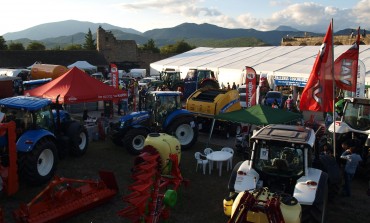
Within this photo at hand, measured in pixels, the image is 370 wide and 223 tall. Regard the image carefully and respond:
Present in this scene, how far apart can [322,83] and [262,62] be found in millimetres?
15343

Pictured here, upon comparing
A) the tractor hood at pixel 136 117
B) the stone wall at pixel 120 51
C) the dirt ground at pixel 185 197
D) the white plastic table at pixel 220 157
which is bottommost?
the dirt ground at pixel 185 197

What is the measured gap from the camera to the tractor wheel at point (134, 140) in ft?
33.6

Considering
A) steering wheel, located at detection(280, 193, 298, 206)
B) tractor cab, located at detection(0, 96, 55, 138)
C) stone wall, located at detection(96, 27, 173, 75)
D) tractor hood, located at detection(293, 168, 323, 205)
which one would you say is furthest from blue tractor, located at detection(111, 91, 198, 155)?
stone wall, located at detection(96, 27, 173, 75)

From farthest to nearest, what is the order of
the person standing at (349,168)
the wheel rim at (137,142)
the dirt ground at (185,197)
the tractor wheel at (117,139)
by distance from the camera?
1. the tractor wheel at (117,139)
2. the wheel rim at (137,142)
3. the person standing at (349,168)
4. the dirt ground at (185,197)

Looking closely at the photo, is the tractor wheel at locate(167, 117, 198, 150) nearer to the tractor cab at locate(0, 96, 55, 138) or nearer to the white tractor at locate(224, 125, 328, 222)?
the tractor cab at locate(0, 96, 55, 138)

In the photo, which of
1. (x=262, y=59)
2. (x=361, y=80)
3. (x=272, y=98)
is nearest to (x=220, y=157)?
(x=361, y=80)

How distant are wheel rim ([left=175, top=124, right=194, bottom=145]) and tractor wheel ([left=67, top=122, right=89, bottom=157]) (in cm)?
282

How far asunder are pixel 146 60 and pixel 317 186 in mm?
40902

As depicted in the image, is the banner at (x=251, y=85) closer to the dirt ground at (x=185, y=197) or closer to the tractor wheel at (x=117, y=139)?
the dirt ground at (x=185, y=197)

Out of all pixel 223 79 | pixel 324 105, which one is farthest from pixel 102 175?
pixel 223 79

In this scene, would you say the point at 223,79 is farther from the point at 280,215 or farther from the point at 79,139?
the point at 280,215

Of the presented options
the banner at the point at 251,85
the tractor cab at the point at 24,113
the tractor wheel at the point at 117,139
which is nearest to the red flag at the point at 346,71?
the banner at the point at 251,85

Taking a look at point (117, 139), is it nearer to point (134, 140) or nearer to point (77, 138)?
point (134, 140)

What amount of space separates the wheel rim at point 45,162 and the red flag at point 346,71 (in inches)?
273
